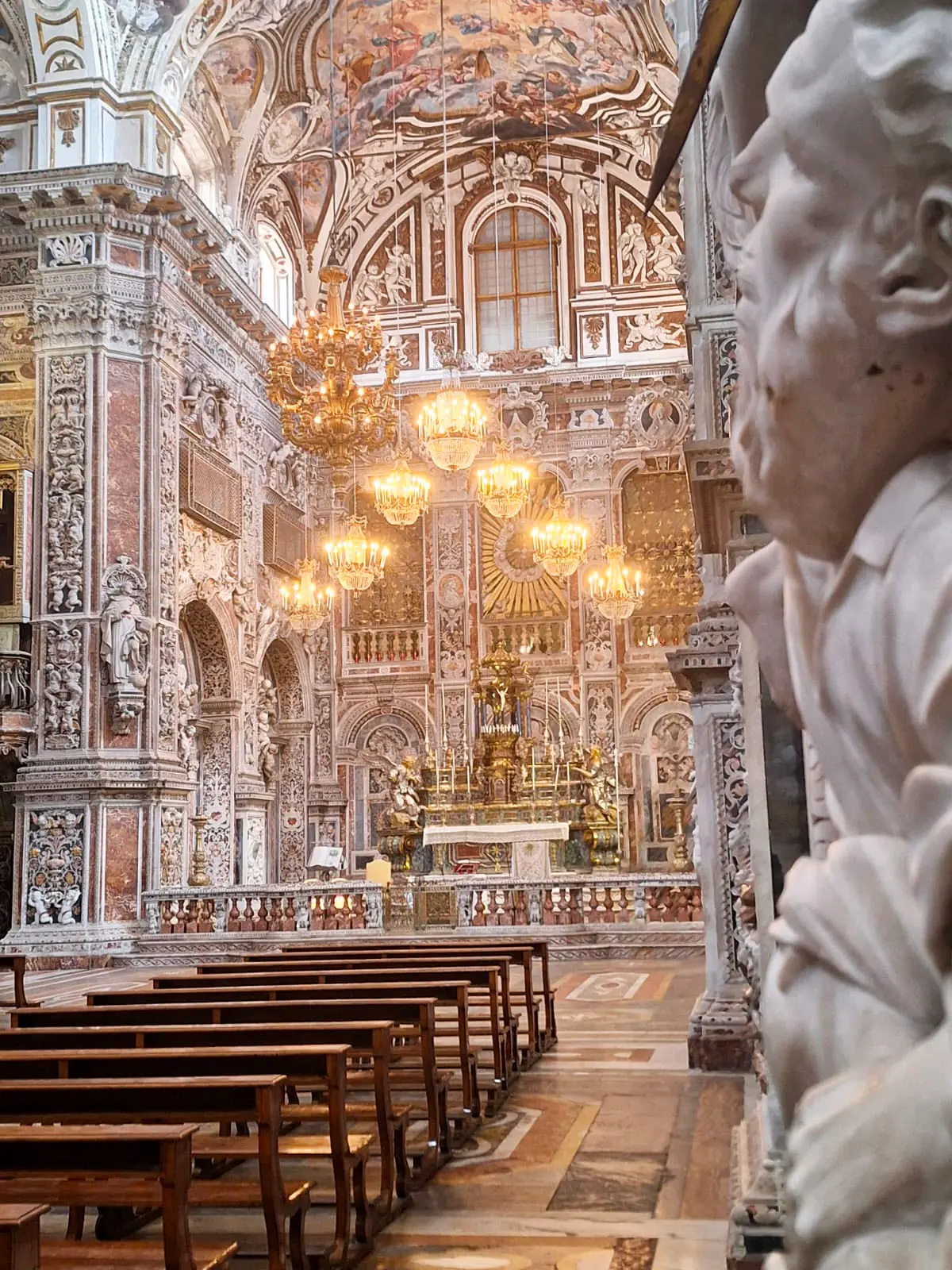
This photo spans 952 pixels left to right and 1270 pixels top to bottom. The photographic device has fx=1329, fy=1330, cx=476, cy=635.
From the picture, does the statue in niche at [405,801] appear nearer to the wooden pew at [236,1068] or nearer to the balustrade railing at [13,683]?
the balustrade railing at [13,683]

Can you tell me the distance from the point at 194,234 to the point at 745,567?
16.8 meters

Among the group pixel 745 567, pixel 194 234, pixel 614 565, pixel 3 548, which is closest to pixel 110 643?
pixel 3 548

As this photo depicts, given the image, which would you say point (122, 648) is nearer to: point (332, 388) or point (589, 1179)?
point (332, 388)

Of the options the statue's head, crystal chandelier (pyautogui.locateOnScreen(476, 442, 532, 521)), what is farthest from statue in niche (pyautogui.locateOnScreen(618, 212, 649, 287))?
the statue's head

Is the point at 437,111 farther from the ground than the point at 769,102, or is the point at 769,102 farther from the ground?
the point at 437,111

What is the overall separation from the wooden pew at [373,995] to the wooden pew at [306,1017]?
64 millimetres

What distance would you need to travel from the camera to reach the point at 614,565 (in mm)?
19219

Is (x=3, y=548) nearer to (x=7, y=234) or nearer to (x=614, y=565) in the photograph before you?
(x=7, y=234)

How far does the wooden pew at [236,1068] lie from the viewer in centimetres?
399

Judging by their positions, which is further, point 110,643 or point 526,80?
point 526,80

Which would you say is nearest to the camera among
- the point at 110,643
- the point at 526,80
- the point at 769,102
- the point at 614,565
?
the point at 769,102

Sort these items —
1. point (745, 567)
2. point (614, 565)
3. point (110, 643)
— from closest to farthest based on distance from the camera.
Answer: point (745, 567), point (110, 643), point (614, 565)

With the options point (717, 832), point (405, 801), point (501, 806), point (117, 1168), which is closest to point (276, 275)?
point (405, 801)

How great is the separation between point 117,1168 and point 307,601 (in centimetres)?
1575
